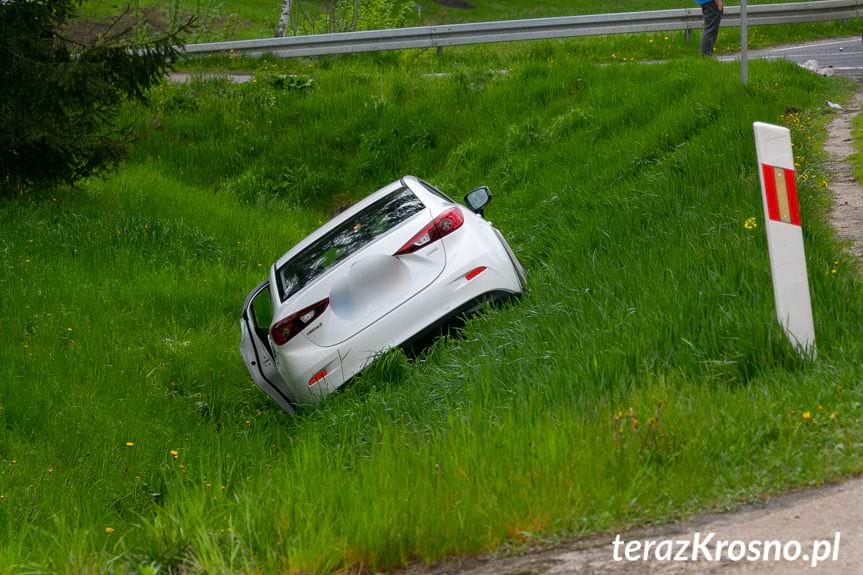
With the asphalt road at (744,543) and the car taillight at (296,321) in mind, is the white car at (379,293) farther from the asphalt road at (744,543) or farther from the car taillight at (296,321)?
the asphalt road at (744,543)

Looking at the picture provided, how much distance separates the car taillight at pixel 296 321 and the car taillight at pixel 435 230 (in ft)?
2.12

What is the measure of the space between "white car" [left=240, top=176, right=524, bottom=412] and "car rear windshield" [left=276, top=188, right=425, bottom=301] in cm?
2

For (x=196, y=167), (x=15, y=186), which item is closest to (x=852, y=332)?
(x=15, y=186)

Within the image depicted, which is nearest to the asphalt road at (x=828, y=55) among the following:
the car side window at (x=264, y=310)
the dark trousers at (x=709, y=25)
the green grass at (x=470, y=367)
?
the dark trousers at (x=709, y=25)

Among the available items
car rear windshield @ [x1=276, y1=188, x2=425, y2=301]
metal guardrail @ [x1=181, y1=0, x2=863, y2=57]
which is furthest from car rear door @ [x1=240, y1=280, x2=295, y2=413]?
metal guardrail @ [x1=181, y1=0, x2=863, y2=57]

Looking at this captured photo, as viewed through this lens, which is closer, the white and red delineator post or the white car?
the white and red delineator post

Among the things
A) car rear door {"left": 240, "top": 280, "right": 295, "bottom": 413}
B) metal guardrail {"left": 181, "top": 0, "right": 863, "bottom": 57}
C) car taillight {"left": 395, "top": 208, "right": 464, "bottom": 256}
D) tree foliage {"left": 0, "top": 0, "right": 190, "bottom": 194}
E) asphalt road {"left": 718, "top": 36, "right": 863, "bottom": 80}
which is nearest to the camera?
car taillight {"left": 395, "top": 208, "right": 464, "bottom": 256}

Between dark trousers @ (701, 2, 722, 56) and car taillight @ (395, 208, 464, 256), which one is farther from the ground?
car taillight @ (395, 208, 464, 256)

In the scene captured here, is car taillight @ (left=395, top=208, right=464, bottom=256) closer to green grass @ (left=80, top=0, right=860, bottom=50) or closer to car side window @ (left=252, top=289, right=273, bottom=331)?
car side window @ (left=252, top=289, right=273, bottom=331)

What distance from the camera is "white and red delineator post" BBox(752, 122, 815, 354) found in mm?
5762

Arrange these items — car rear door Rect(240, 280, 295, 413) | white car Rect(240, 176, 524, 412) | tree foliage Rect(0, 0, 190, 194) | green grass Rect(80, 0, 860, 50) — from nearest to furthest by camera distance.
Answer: white car Rect(240, 176, 524, 412)
car rear door Rect(240, 280, 295, 413)
tree foliage Rect(0, 0, 190, 194)
green grass Rect(80, 0, 860, 50)

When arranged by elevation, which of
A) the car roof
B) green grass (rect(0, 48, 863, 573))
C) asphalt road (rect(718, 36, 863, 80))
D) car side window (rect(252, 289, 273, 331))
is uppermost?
the car roof

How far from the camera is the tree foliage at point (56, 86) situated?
13.3 m

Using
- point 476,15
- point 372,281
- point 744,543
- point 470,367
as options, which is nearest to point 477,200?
point 372,281
